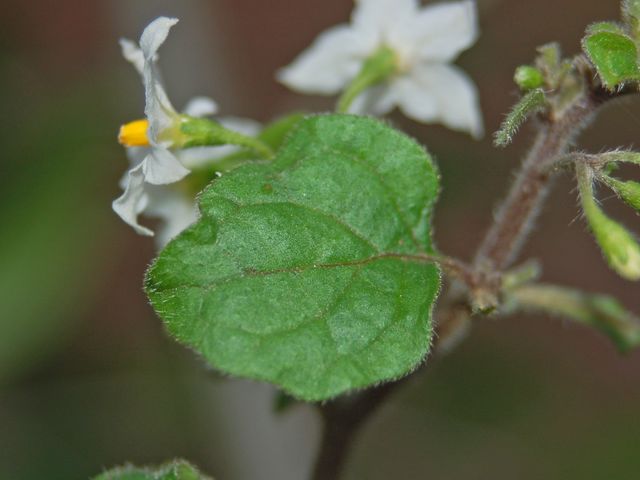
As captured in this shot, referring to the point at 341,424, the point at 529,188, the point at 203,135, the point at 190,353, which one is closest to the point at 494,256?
the point at 529,188

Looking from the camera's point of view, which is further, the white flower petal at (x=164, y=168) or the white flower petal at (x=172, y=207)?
the white flower petal at (x=172, y=207)

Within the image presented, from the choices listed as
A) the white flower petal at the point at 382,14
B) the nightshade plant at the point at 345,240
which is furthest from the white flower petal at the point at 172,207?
the white flower petal at the point at 382,14

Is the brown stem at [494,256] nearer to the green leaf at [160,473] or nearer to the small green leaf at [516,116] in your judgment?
the small green leaf at [516,116]

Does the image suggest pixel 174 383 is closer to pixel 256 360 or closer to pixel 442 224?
pixel 442 224

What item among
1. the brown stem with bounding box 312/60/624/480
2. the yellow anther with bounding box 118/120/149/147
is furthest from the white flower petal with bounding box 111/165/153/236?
the brown stem with bounding box 312/60/624/480

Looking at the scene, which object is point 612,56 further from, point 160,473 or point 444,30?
point 160,473

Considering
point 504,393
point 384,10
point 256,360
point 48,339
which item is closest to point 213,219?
point 256,360
